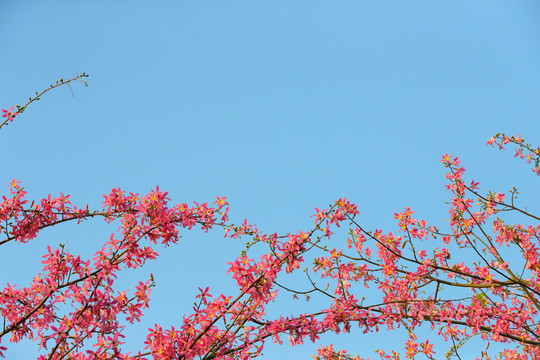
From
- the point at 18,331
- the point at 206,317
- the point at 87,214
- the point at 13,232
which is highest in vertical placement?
the point at 87,214

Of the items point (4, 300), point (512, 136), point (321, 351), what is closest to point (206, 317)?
point (4, 300)

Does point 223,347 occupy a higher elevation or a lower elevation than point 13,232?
lower

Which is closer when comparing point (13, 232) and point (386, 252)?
point (13, 232)

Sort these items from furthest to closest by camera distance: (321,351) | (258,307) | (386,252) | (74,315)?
(321,351) → (386,252) → (258,307) → (74,315)

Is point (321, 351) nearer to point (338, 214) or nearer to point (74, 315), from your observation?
point (338, 214)

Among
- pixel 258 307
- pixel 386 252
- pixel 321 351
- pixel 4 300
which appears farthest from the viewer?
pixel 321 351

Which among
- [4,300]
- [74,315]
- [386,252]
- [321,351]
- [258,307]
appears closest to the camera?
[74,315]

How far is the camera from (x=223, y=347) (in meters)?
4.27

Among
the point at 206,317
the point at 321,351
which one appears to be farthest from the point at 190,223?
the point at 321,351

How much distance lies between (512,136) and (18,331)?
8.06m

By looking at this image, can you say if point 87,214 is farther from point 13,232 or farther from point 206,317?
point 206,317

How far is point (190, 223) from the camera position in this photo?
4.96 meters

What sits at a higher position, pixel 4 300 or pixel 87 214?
pixel 87 214

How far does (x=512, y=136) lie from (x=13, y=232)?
26.0ft
